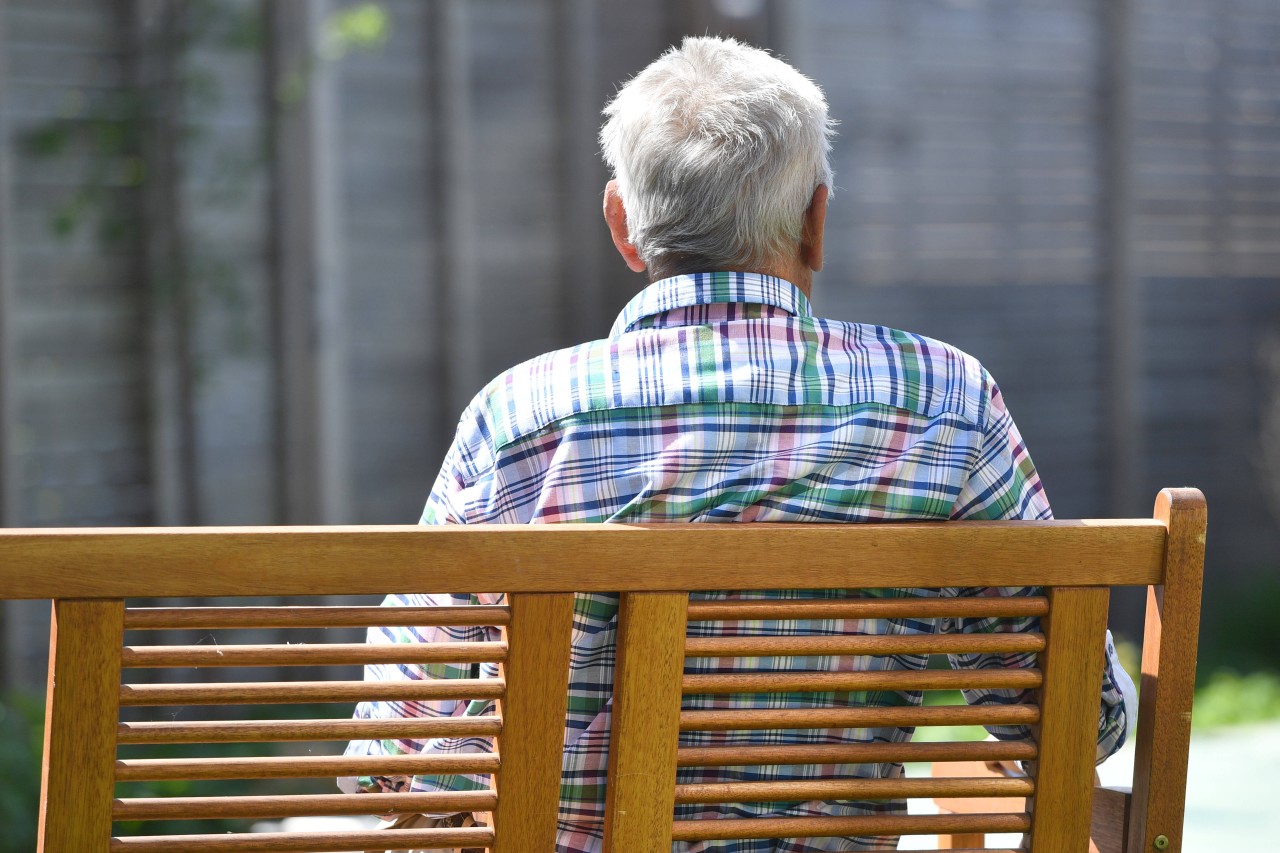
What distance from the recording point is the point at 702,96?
143 centimetres

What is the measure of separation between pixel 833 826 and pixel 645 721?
0.70 ft

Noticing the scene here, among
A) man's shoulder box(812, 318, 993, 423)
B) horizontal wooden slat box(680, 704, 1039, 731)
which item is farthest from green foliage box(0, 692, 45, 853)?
man's shoulder box(812, 318, 993, 423)

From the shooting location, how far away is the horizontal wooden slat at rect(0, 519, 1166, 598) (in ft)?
3.81

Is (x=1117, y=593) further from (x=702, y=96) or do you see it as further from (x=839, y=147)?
(x=702, y=96)

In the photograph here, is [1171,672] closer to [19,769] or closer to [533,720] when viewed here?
[533,720]

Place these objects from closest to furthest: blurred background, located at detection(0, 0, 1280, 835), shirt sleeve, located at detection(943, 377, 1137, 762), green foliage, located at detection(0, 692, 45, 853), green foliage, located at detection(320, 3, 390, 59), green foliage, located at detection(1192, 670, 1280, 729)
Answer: shirt sleeve, located at detection(943, 377, 1137, 762) < green foliage, located at detection(0, 692, 45, 853) < blurred background, located at detection(0, 0, 1280, 835) < green foliage, located at detection(320, 3, 390, 59) < green foliage, located at detection(1192, 670, 1280, 729)

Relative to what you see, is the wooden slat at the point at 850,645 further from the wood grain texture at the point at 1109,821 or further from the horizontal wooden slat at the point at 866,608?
the wood grain texture at the point at 1109,821

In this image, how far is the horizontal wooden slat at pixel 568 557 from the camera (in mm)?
1160

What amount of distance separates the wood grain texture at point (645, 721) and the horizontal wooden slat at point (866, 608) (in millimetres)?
37

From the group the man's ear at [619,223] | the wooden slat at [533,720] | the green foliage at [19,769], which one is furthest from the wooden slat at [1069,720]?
the green foliage at [19,769]

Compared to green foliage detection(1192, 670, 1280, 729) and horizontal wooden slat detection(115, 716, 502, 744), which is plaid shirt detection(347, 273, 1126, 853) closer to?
horizontal wooden slat detection(115, 716, 502, 744)

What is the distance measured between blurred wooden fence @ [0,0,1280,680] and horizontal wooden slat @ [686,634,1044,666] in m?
2.50

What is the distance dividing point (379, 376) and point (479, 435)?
104 inches

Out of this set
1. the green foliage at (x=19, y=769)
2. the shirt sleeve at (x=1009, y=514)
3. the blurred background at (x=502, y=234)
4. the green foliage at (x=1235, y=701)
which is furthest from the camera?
the green foliage at (x=1235, y=701)
